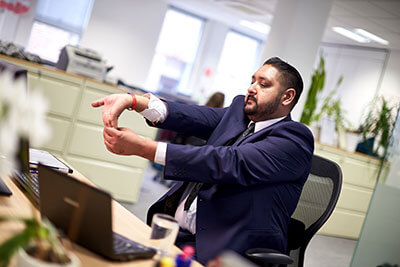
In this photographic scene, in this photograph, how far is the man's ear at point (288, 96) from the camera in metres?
1.74

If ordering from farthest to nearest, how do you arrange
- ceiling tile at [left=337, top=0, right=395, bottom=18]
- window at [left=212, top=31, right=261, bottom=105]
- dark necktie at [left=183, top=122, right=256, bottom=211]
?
1. window at [left=212, top=31, right=261, bottom=105]
2. ceiling tile at [left=337, top=0, right=395, bottom=18]
3. dark necktie at [left=183, top=122, right=256, bottom=211]

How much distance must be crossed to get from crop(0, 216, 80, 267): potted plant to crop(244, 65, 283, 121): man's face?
3.80 feet

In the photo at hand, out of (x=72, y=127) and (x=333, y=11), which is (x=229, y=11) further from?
(x=72, y=127)

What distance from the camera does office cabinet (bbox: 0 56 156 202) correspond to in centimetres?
379

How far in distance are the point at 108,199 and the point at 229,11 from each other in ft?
30.6

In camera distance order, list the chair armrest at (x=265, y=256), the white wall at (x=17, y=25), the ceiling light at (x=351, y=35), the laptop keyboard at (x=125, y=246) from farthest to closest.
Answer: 1. the white wall at (x=17, y=25)
2. the ceiling light at (x=351, y=35)
3. the chair armrest at (x=265, y=256)
4. the laptop keyboard at (x=125, y=246)

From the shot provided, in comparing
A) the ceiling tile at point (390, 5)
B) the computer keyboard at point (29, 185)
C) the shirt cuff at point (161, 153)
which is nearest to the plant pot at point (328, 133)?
the ceiling tile at point (390, 5)

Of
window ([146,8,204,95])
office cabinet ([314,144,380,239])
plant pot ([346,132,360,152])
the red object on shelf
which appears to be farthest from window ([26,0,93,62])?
office cabinet ([314,144,380,239])

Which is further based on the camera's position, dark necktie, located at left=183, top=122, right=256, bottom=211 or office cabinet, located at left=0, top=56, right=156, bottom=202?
office cabinet, located at left=0, top=56, right=156, bottom=202

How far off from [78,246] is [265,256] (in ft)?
2.27

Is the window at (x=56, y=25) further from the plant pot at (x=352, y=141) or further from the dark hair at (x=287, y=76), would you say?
the dark hair at (x=287, y=76)

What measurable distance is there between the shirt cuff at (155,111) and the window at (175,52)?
916cm

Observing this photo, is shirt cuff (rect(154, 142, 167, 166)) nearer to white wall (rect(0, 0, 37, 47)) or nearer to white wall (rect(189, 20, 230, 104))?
white wall (rect(0, 0, 37, 47))

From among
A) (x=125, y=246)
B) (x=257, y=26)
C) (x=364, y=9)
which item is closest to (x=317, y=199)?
(x=125, y=246)
